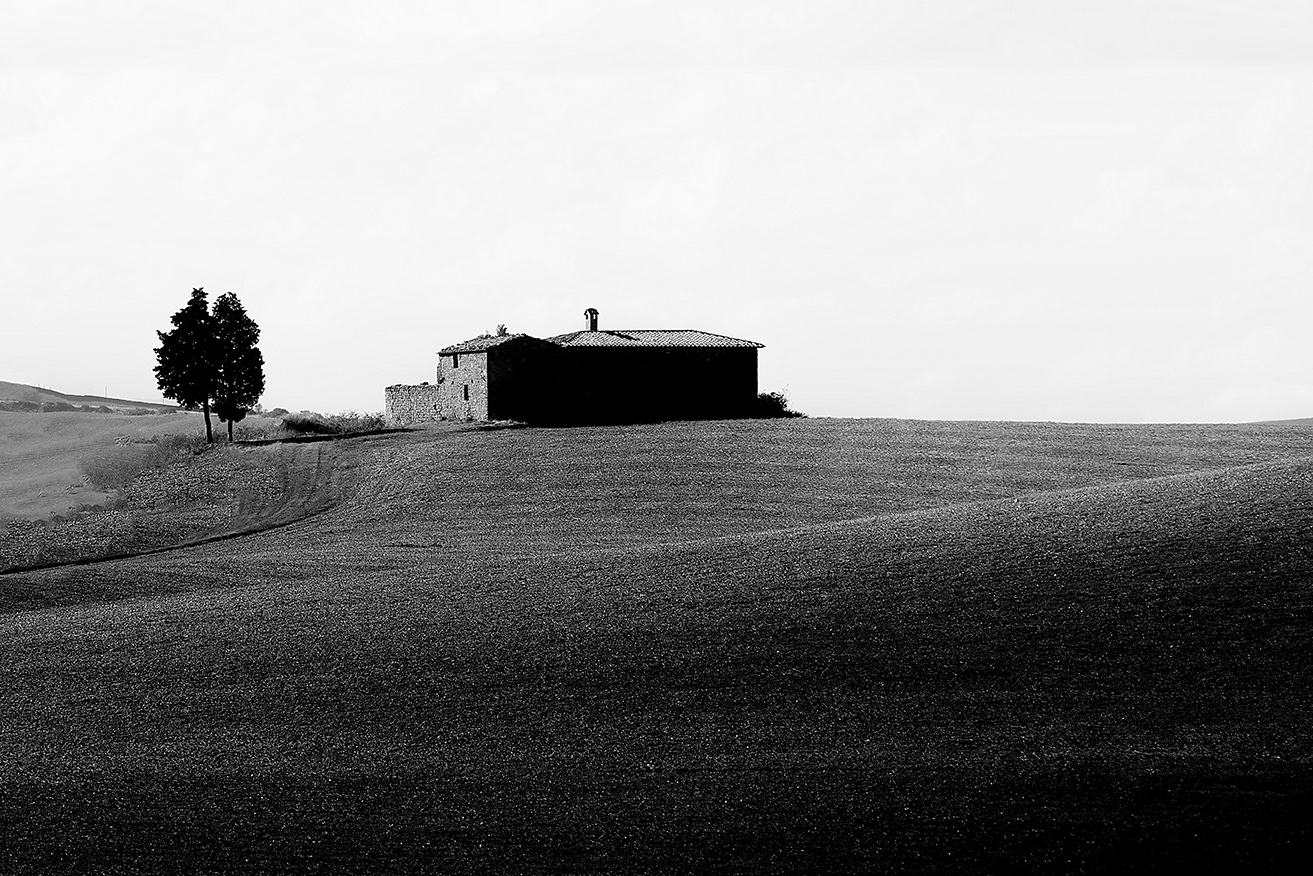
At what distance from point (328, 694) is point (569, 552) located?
35.5 feet

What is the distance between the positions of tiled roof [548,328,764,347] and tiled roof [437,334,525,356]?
3.02m

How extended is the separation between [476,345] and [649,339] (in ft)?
29.2

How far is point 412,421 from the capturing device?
2397 inches

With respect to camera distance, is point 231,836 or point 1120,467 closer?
point 231,836

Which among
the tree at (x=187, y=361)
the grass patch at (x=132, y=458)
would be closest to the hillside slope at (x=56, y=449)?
the grass patch at (x=132, y=458)

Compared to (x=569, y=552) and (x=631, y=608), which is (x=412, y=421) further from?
(x=631, y=608)

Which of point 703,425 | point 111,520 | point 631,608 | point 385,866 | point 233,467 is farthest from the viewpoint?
point 703,425

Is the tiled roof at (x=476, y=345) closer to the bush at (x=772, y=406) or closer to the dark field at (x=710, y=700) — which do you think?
the bush at (x=772, y=406)

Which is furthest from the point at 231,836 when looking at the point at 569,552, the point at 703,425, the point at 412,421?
the point at 412,421

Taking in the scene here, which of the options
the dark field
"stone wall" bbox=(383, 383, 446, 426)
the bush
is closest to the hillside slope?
"stone wall" bbox=(383, 383, 446, 426)

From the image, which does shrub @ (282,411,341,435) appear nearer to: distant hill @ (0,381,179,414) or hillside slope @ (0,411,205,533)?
hillside slope @ (0,411,205,533)

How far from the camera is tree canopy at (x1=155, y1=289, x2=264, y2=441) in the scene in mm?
55469

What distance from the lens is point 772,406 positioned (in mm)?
63312

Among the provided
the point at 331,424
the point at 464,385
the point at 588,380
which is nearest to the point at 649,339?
the point at 588,380
